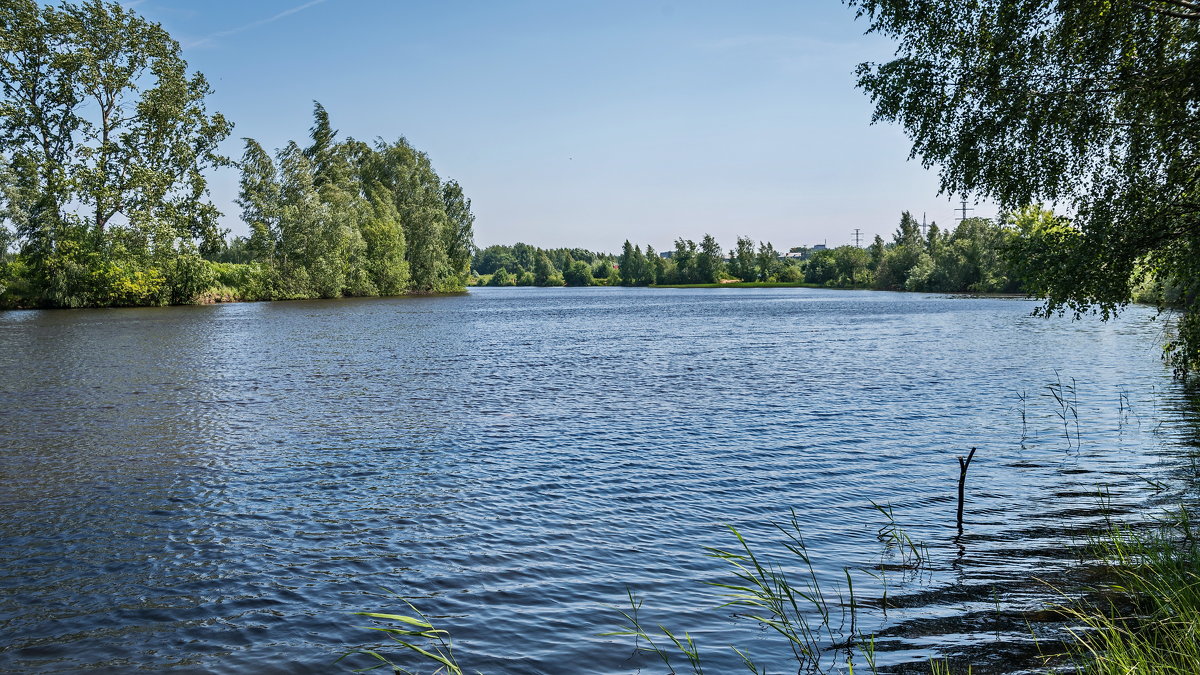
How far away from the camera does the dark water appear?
7.57 meters

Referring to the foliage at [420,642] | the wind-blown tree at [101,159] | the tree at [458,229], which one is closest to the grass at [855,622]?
the foliage at [420,642]

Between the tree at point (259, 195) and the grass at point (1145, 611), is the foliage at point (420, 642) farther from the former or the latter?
the tree at point (259, 195)

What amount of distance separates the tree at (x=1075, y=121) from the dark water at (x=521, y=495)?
143 inches

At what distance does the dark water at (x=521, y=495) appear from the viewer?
7574 mm

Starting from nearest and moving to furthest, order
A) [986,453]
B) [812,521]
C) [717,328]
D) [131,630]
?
[131,630]
[812,521]
[986,453]
[717,328]

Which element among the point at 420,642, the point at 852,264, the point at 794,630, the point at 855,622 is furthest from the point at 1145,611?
the point at 852,264

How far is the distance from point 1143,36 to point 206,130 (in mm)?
71342

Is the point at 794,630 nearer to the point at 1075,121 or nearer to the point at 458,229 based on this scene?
the point at 1075,121

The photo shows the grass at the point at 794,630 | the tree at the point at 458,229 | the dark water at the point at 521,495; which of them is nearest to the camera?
the grass at the point at 794,630

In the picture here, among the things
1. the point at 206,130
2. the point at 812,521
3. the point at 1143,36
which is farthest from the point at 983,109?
the point at 206,130

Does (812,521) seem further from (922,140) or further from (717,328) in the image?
(717,328)

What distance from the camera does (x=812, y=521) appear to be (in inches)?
429

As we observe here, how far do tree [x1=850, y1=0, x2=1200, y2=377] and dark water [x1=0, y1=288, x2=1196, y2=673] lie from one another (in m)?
3.63

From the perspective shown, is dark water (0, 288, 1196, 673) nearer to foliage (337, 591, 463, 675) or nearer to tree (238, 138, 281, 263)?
foliage (337, 591, 463, 675)
